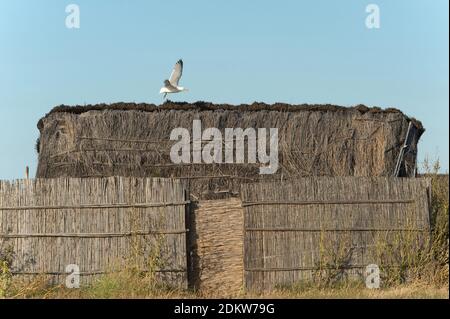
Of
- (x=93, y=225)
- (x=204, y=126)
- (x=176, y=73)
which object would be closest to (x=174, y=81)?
(x=176, y=73)

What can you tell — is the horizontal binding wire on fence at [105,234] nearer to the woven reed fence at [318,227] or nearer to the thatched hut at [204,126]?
the woven reed fence at [318,227]

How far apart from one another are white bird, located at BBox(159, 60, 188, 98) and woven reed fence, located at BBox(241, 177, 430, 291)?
378cm

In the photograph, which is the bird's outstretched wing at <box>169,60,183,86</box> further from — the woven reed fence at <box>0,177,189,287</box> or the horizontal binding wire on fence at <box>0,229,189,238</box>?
the horizontal binding wire on fence at <box>0,229,189,238</box>

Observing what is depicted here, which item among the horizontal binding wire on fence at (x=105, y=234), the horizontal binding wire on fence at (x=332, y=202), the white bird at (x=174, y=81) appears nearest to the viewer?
the horizontal binding wire on fence at (x=105, y=234)

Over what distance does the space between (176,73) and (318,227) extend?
4.96m

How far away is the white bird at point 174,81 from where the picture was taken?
1736 cm

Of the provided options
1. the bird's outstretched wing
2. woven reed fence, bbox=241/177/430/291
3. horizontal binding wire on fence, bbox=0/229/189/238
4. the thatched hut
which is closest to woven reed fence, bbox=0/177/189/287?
horizontal binding wire on fence, bbox=0/229/189/238

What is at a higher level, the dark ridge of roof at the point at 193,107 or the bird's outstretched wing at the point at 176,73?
the bird's outstretched wing at the point at 176,73

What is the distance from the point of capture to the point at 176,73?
1739 centimetres

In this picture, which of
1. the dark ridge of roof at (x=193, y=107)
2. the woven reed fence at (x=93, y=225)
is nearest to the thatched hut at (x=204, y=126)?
the dark ridge of roof at (x=193, y=107)

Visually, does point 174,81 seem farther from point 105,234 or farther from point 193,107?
point 105,234

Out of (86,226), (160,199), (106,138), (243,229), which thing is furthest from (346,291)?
(106,138)

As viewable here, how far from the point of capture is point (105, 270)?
47.5 feet
